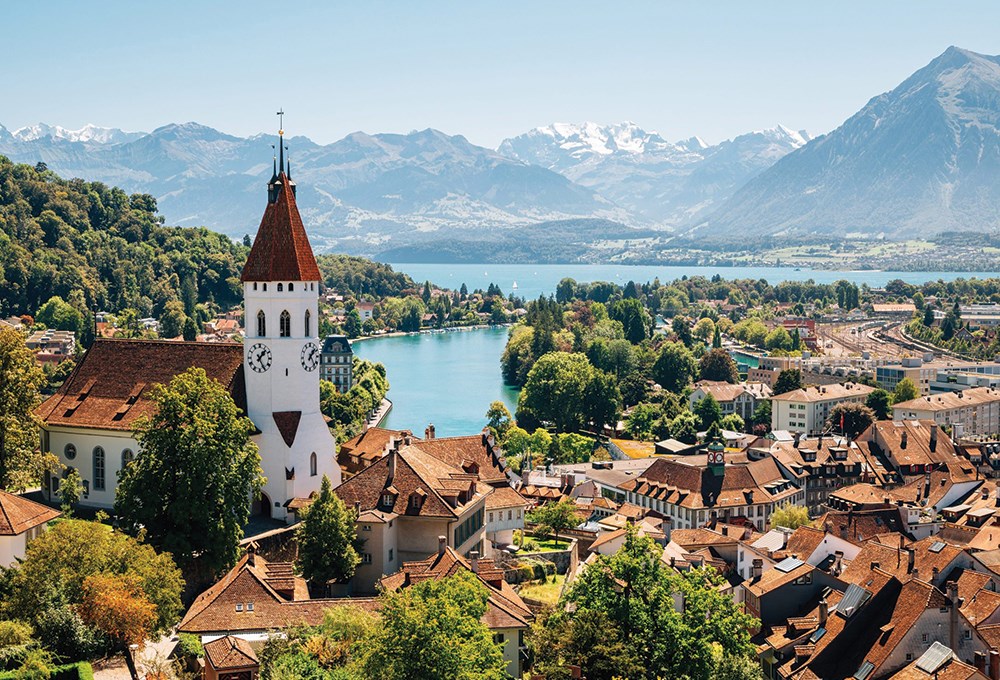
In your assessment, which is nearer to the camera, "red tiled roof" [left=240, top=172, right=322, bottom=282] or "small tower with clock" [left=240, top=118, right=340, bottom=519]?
"small tower with clock" [left=240, top=118, right=340, bottom=519]

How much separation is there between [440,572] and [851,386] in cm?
6633

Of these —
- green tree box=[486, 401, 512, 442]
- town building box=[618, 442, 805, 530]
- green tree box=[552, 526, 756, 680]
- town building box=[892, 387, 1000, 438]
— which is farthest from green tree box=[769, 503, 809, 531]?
town building box=[892, 387, 1000, 438]

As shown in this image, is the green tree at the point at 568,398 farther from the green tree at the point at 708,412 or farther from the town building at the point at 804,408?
the town building at the point at 804,408

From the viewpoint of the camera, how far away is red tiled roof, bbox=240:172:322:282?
124ft

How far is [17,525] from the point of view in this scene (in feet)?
93.2

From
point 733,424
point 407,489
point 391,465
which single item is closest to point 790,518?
point 391,465

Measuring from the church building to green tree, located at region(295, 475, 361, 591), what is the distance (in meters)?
Result: 4.57

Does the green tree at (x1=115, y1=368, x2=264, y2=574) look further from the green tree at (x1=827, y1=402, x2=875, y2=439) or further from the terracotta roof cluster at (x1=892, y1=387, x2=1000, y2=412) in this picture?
the terracotta roof cluster at (x1=892, y1=387, x2=1000, y2=412)

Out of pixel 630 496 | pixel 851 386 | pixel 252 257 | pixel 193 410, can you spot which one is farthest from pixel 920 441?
pixel 193 410

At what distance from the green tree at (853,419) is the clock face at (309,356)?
44927mm

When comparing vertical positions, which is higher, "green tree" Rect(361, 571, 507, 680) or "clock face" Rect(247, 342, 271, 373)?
"clock face" Rect(247, 342, 271, 373)

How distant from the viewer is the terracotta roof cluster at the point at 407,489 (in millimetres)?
33844

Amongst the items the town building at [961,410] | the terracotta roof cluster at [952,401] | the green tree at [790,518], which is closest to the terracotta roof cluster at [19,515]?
the green tree at [790,518]

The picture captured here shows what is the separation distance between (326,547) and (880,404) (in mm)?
56699
